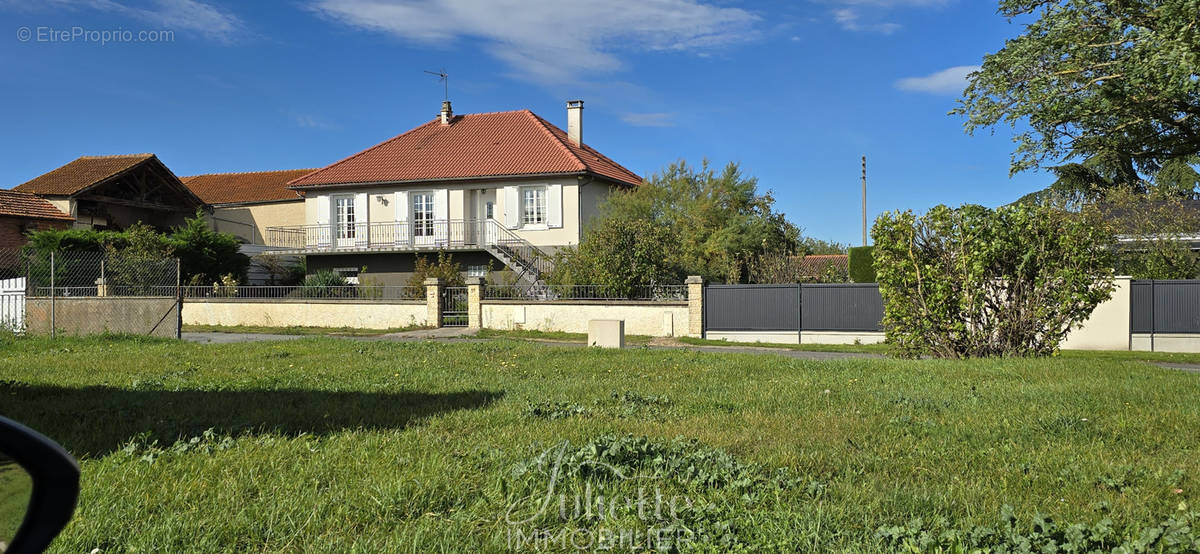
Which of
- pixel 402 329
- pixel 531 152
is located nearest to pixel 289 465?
pixel 402 329

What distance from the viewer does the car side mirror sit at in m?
1.46

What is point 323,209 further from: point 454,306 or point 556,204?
point 454,306

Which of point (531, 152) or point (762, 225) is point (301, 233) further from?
point (762, 225)

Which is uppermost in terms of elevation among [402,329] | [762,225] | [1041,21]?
[1041,21]

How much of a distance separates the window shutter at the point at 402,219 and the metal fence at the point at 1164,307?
26.2m

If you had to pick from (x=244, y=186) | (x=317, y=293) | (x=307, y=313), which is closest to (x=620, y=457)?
(x=307, y=313)

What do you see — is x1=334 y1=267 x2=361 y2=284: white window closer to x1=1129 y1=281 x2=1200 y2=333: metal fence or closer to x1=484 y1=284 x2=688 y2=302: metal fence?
x1=484 y1=284 x2=688 y2=302: metal fence

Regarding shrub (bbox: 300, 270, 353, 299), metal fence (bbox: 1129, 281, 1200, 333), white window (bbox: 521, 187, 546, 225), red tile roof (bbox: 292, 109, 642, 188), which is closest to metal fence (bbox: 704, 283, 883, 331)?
metal fence (bbox: 1129, 281, 1200, 333)

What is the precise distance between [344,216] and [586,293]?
16.9 metres

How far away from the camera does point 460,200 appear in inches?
1423

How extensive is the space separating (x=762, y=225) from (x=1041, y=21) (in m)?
19.2

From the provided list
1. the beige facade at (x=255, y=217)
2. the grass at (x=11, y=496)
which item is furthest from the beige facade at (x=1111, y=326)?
the beige facade at (x=255, y=217)

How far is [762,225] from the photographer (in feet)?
111

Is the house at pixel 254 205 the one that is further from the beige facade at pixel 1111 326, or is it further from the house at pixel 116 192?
the beige facade at pixel 1111 326
